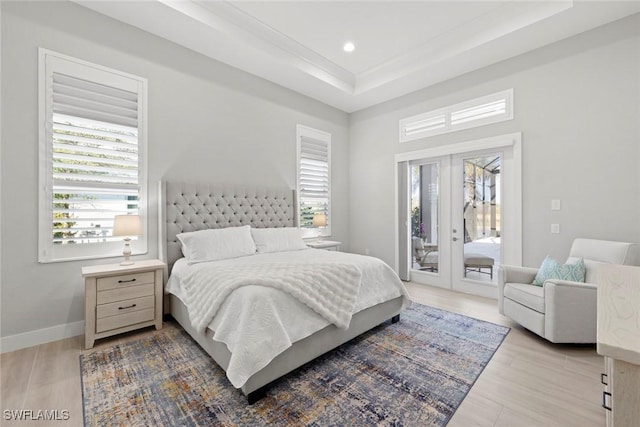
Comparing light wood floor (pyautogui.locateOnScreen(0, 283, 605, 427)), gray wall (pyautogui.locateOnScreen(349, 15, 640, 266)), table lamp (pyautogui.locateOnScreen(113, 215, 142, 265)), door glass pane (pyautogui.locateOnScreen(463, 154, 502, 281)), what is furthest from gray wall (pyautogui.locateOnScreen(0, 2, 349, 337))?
gray wall (pyautogui.locateOnScreen(349, 15, 640, 266))

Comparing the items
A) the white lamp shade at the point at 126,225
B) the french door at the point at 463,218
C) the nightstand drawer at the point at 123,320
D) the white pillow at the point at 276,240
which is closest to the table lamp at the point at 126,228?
the white lamp shade at the point at 126,225

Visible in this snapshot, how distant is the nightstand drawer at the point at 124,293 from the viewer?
256 centimetres

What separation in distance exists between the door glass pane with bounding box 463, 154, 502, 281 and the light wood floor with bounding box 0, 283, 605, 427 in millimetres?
1435

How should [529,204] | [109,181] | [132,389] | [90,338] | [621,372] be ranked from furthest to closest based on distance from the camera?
[529,204]
[109,181]
[90,338]
[132,389]
[621,372]

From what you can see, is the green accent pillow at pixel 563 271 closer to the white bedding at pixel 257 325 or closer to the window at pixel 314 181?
the white bedding at pixel 257 325

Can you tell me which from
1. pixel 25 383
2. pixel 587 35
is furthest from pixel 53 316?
pixel 587 35

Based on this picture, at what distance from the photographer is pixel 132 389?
1.93 metres

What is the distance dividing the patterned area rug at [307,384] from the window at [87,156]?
114 centimetres

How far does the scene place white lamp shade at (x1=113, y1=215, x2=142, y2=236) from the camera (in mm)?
2711

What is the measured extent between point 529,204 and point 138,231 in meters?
4.54

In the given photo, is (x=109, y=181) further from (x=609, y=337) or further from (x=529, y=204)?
(x=529, y=204)

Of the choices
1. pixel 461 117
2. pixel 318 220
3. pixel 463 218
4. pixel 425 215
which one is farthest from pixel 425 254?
pixel 461 117

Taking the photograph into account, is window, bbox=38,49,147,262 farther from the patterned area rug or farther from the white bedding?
the white bedding

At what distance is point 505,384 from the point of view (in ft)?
6.57
